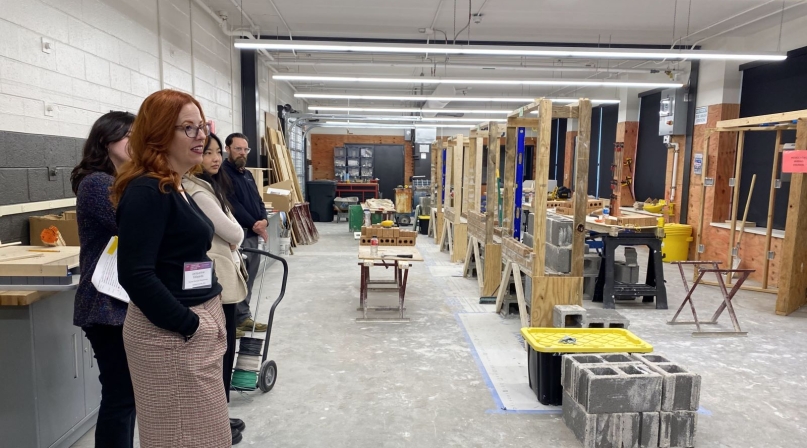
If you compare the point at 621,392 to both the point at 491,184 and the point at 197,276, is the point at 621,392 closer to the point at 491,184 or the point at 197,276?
the point at 197,276

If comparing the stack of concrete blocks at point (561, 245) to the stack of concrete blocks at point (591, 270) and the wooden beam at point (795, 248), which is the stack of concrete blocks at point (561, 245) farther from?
the wooden beam at point (795, 248)

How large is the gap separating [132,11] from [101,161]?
396 centimetres

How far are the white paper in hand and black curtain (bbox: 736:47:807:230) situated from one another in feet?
28.3

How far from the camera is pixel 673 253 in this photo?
8.68 m

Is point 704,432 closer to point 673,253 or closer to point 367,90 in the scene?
point 673,253

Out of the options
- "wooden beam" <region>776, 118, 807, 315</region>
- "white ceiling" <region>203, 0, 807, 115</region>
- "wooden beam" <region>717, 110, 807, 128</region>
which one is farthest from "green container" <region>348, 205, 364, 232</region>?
"wooden beam" <region>776, 118, 807, 315</region>

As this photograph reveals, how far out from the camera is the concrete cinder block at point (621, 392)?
2.77 meters

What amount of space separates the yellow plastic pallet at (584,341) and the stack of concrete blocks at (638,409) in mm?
309

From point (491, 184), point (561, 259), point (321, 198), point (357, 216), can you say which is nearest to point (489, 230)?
point (491, 184)

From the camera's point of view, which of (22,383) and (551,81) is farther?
(551,81)

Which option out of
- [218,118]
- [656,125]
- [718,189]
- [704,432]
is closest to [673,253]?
[718,189]

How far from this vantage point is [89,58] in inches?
171

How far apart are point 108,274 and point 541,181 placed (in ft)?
10.7

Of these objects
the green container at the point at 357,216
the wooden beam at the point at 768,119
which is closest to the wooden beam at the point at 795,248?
the wooden beam at the point at 768,119
